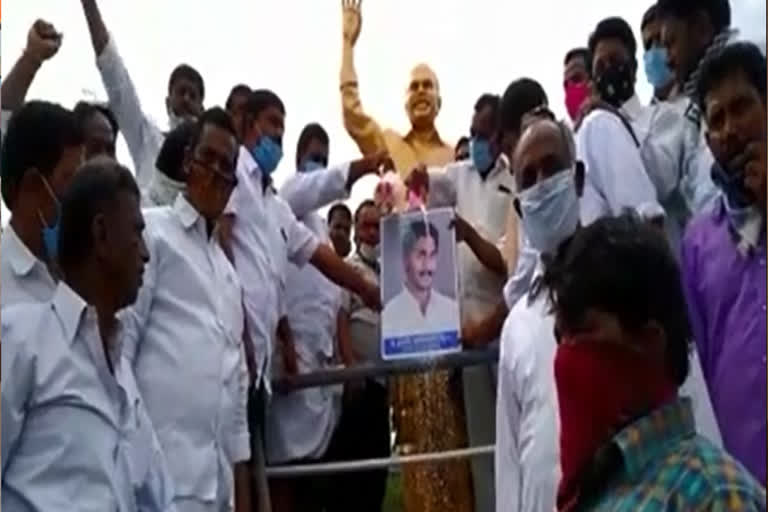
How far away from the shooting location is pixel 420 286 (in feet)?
19.0

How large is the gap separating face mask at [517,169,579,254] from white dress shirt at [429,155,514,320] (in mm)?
1703

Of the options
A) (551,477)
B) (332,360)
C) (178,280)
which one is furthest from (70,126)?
(332,360)

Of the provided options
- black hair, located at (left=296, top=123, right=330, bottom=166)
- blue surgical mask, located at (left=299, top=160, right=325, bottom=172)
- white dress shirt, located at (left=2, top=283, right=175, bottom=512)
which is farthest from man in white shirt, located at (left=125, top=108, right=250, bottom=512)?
black hair, located at (left=296, top=123, right=330, bottom=166)

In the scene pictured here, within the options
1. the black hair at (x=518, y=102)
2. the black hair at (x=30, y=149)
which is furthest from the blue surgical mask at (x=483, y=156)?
the black hair at (x=30, y=149)

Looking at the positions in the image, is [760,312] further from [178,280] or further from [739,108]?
[178,280]

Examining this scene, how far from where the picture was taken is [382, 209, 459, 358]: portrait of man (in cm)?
571

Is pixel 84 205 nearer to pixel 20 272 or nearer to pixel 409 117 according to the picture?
pixel 20 272

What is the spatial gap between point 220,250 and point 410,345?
2.70 feet

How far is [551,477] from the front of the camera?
3.98 meters

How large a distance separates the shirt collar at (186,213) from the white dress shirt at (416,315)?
95cm

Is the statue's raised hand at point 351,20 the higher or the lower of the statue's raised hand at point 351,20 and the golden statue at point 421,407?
the higher

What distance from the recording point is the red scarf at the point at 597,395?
99.0 inches

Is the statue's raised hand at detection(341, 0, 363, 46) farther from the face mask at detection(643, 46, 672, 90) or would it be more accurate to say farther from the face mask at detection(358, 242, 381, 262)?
the face mask at detection(643, 46, 672, 90)

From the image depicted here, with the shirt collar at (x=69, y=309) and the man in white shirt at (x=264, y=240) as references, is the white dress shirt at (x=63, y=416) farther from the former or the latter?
the man in white shirt at (x=264, y=240)
